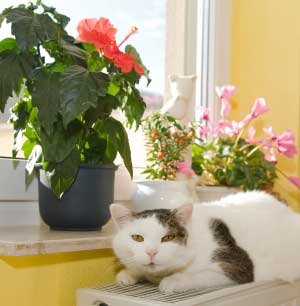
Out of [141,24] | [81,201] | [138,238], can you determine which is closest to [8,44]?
[81,201]

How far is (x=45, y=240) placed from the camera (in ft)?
3.53

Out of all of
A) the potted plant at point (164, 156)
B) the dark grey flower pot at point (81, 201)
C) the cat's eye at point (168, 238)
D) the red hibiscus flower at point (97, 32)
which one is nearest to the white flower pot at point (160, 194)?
the potted plant at point (164, 156)

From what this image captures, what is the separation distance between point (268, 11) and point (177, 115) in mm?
686

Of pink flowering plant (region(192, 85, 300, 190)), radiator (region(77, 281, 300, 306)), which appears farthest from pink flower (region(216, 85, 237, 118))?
radiator (region(77, 281, 300, 306))

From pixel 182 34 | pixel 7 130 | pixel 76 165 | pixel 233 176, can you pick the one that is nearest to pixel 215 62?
pixel 182 34

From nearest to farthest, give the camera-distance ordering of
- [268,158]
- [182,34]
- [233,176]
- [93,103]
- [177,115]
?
[93,103] < [177,115] < [233,176] < [268,158] < [182,34]

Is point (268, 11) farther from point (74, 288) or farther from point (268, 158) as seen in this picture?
point (74, 288)

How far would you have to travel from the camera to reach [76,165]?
1.13 meters

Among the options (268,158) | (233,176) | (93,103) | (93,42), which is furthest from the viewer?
(268,158)

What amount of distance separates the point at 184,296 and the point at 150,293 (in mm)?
73

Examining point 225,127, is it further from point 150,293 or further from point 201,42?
point 150,293

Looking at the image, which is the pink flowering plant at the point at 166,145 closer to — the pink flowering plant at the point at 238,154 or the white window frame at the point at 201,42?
the pink flowering plant at the point at 238,154

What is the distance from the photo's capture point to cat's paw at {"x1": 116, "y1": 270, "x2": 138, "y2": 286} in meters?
1.17

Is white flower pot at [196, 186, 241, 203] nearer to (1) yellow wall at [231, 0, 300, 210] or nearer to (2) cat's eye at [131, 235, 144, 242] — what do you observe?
(1) yellow wall at [231, 0, 300, 210]
